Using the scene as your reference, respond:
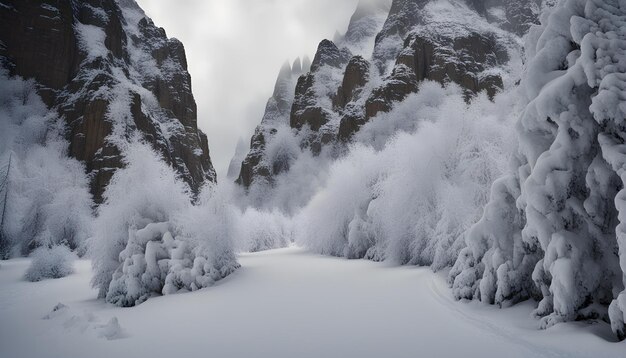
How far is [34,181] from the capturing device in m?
36.2

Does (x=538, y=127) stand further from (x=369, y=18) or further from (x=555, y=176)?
(x=369, y=18)

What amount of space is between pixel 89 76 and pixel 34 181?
46.6 m

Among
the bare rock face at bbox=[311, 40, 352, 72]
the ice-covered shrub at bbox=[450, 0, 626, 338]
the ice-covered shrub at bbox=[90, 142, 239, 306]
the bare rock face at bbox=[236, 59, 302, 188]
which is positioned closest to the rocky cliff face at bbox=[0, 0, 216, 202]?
the bare rock face at bbox=[236, 59, 302, 188]

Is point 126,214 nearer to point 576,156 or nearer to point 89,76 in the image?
point 576,156

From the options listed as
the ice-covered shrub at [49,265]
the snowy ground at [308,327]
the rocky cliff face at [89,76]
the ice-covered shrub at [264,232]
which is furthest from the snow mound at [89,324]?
the rocky cliff face at [89,76]

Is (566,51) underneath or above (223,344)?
above

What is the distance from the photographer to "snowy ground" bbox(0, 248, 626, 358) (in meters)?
4.41

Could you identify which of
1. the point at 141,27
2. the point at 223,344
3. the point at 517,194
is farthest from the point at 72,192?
the point at 141,27

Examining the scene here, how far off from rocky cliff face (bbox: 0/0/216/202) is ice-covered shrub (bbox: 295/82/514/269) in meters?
55.3

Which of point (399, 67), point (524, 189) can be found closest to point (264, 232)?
point (524, 189)

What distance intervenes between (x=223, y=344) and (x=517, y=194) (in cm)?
564

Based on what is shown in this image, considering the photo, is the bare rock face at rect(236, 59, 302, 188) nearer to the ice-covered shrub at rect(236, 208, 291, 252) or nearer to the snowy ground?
the ice-covered shrub at rect(236, 208, 291, 252)

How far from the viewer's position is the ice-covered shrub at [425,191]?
1185cm

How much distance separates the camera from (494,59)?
88438mm
